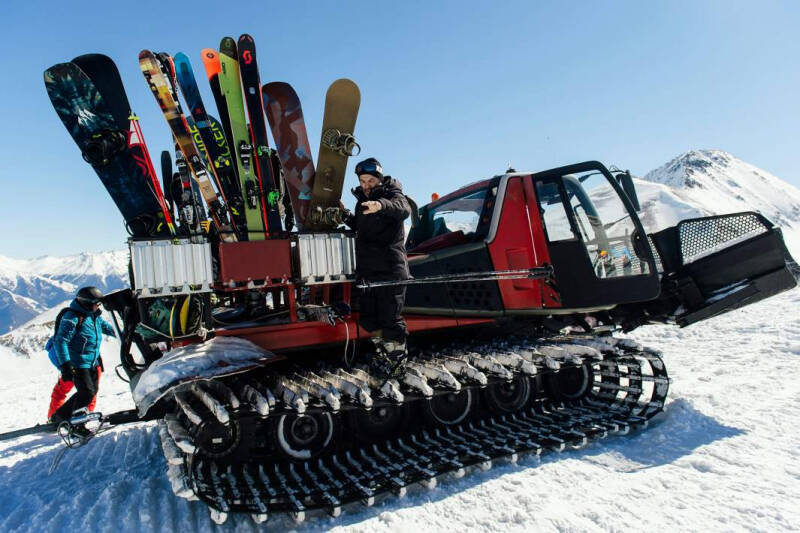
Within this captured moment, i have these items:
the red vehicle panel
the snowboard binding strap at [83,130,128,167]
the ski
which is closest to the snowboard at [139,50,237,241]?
the snowboard binding strap at [83,130,128,167]

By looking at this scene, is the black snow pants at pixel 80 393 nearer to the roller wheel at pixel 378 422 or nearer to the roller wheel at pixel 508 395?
the roller wheel at pixel 378 422

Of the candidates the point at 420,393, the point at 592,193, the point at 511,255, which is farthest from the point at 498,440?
the point at 592,193

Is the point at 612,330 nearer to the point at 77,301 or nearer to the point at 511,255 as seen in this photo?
the point at 511,255

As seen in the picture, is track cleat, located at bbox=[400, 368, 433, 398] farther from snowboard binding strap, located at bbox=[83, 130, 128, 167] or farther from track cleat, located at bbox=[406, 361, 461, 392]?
snowboard binding strap, located at bbox=[83, 130, 128, 167]

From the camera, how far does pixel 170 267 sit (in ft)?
11.7

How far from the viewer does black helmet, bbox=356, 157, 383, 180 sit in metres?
3.88

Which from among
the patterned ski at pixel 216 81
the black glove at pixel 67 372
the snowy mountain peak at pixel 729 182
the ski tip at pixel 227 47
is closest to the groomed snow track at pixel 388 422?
the patterned ski at pixel 216 81

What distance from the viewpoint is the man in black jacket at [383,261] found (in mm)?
3836

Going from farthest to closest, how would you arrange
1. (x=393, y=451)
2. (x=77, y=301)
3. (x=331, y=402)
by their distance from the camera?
(x=77, y=301)
(x=393, y=451)
(x=331, y=402)

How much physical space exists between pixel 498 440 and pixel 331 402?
64.2 inches

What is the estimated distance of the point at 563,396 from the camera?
17.0 ft

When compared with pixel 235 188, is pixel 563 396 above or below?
below

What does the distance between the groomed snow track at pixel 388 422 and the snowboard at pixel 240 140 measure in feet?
4.57

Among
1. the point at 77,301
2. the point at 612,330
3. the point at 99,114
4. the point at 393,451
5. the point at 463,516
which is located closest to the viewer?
the point at 463,516
